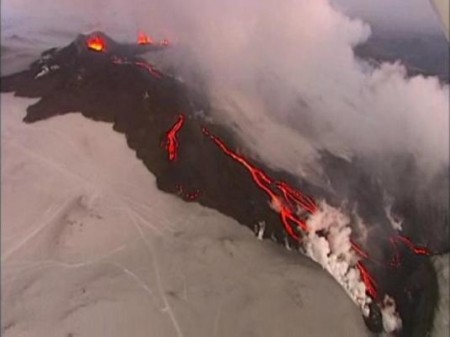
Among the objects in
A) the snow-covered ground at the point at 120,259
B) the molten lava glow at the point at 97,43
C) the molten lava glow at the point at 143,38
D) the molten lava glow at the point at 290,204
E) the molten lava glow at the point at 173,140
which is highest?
the molten lava glow at the point at 143,38

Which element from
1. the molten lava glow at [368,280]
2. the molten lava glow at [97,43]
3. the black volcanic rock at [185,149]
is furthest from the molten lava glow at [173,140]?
the molten lava glow at [368,280]

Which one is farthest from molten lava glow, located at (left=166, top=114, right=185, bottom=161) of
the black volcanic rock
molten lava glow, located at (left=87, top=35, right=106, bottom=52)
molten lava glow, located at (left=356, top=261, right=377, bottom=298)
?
molten lava glow, located at (left=356, top=261, right=377, bottom=298)

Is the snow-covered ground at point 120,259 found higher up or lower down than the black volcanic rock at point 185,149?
lower down

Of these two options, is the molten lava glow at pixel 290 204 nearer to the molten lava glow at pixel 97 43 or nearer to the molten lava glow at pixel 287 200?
the molten lava glow at pixel 287 200

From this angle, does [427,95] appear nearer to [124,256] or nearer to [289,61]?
[289,61]

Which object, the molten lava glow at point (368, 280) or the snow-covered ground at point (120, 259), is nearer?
the snow-covered ground at point (120, 259)

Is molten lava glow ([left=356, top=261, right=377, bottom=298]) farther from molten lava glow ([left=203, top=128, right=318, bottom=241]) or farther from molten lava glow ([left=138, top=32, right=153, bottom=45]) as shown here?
molten lava glow ([left=138, top=32, right=153, bottom=45])

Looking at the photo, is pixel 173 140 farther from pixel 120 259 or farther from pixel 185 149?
pixel 120 259
